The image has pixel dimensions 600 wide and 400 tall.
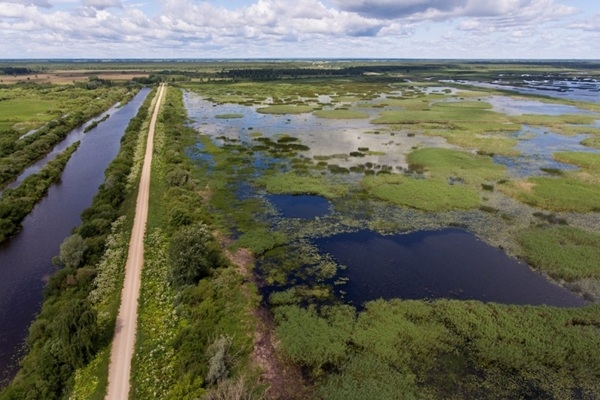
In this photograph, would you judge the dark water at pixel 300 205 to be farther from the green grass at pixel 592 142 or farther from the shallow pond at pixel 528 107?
the shallow pond at pixel 528 107

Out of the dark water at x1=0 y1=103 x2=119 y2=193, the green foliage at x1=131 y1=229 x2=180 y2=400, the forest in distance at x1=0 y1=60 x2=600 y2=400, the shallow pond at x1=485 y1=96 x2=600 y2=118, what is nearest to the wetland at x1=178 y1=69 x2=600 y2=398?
the forest in distance at x1=0 y1=60 x2=600 y2=400

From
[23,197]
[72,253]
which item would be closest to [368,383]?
[72,253]

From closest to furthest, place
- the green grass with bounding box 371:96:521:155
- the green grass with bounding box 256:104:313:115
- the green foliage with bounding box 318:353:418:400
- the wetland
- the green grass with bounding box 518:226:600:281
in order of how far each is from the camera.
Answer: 1. the green foliage with bounding box 318:353:418:400
2. the wetland
3. the green grass with bounding box 518:226:600:281
4. the green grass with bounding box 371:96:521:155
5. the green grass with bounding box 256:104:313:115

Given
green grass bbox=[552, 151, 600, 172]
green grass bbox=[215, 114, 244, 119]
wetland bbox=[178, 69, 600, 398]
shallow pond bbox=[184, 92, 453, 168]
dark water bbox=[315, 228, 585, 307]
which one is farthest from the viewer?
green grass bbox=[215, 114, 244, 119]

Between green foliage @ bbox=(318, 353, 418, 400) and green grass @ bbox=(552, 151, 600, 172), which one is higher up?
green grass @ bbox=(552, 151, 600, 172)

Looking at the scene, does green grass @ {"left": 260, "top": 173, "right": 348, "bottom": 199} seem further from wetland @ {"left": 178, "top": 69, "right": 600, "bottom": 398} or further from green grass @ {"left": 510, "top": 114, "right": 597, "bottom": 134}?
green grass @ {"left": 510, "top": 114, "right": 597, "bottom": 134}

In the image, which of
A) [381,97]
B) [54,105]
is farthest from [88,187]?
[381,97]

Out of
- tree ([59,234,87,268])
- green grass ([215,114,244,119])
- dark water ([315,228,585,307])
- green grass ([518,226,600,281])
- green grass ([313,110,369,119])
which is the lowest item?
dark water ([315,228,585,307])
